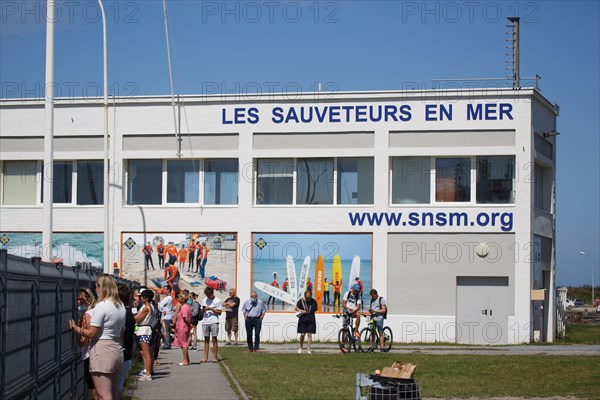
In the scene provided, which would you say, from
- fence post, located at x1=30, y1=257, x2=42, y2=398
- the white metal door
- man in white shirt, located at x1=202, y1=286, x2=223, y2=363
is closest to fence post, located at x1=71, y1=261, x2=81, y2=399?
fence post, located at x1=30, y1=257, x2=42, y2=398

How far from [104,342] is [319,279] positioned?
25.7 meters

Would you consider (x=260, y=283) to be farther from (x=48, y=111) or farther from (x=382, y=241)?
(x=48, y=111)

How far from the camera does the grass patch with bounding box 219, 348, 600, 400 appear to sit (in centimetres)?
1758

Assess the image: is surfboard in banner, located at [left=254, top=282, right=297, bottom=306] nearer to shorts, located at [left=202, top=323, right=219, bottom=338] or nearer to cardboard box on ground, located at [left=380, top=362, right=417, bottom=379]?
shorts, located at [left=202, top=323, right=219, bottom=338]

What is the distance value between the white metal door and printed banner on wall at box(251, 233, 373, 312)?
3.46 m

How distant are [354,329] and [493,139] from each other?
409 inches

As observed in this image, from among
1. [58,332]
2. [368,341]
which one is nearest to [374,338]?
[368,341]

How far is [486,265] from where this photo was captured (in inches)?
1410

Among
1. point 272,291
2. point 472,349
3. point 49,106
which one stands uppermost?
point 49,106

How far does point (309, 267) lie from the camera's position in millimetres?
36812

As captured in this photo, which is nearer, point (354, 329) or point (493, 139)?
point (354, 329)

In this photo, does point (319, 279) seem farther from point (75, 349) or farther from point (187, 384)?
point (75, 349)

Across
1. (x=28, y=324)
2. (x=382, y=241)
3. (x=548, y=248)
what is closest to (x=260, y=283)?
(x=382, y=241)

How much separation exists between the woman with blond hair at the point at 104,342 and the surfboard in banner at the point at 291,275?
83.5 feet
